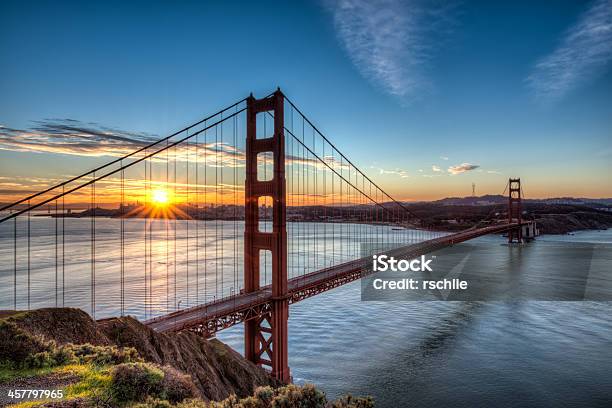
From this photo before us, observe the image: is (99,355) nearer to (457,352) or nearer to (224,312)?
(224,312)

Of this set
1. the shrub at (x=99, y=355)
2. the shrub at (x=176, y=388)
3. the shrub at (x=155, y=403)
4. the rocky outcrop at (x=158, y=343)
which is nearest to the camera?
the shrub at (x=155, y=403)

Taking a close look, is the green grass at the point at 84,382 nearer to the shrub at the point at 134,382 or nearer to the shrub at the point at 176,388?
the shrub at the point at 134,382

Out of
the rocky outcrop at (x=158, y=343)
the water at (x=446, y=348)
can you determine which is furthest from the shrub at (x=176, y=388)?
the water at (x=446, y=348)

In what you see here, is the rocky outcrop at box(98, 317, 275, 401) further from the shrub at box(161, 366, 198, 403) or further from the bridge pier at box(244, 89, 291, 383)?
the bridge pier at box(244, 89, 291, 383)

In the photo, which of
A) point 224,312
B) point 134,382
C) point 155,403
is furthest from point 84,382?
point 224,312

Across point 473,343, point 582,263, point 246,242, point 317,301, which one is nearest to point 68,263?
point 317,301
